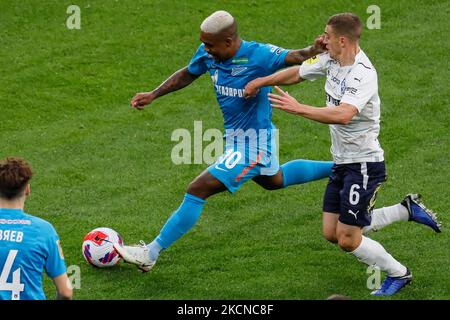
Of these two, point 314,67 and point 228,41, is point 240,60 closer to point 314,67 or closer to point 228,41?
point 228,41

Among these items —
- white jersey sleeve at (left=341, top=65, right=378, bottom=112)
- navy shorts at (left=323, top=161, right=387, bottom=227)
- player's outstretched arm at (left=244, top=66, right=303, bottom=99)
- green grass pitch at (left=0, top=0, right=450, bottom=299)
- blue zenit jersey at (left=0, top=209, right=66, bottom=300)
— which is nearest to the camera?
blue zenit jersey at (left=0, top=209, right=66, bottom=300)

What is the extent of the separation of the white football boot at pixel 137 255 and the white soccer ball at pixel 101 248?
0.11 meters

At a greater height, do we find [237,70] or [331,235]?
[237,70]

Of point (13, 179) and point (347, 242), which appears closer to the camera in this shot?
point (13, 179)

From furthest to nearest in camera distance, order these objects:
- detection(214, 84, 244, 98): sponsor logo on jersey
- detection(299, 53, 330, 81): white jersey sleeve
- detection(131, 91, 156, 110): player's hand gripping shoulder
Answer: detection(131, 91, 156, 110): player's hand gripping shoulder → detection(214, 84, 244, 98): sponsor logo on jersey → detection(299, 53, 330, 81): white jersey sleeve

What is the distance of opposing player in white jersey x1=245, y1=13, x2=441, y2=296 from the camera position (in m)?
8.64

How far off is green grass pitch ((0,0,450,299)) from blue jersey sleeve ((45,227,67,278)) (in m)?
2.07

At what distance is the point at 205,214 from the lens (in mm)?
11180

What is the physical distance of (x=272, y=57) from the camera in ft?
31.7

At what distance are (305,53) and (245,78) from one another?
690mm

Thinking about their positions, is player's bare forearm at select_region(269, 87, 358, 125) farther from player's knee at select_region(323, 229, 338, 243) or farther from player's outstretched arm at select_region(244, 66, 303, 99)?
player's knee at select_region(323, 229, 338, 243)

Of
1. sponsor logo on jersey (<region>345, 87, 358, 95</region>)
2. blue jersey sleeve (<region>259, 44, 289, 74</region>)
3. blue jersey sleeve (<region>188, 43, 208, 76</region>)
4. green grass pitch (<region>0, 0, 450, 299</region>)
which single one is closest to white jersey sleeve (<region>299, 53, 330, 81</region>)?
blue jersey sleeve (<region>259, 44, 289, 74</region>)

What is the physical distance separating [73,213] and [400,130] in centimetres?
Result: 461

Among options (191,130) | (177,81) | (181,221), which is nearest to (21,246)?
(181,221)
